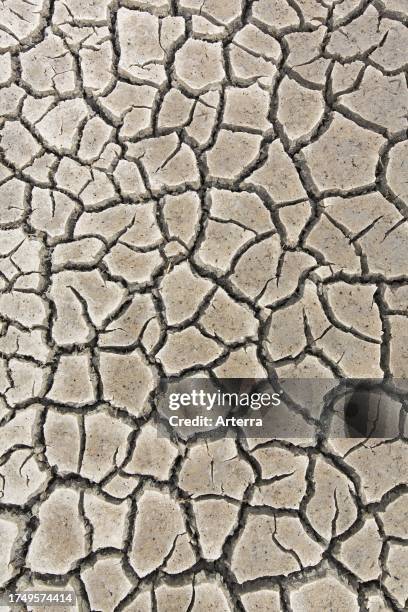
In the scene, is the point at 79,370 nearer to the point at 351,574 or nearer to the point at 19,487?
the point at 19,487

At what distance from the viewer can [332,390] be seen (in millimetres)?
2707

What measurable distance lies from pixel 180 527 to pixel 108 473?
0.35 meters

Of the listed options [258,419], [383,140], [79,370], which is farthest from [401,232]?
[79,370]

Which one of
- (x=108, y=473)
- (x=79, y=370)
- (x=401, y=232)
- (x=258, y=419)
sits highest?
(x=401, y=232)

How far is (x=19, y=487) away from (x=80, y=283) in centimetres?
87

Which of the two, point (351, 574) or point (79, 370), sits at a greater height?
point (79, 370)

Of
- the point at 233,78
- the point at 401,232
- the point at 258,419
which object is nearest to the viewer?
the point at 258,419

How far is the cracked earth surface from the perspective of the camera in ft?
8.31

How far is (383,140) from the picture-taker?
299cm

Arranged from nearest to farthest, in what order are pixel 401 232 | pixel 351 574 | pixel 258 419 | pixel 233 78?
pixel 351 574
pixel 258 419
pixel 401 232
pixel 233 78

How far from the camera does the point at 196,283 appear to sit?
2.82 meters

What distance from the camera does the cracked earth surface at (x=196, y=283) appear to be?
8.31 feet

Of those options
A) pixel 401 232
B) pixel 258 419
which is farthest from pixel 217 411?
pixel 401 232

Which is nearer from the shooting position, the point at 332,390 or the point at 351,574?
the point at 351,574
